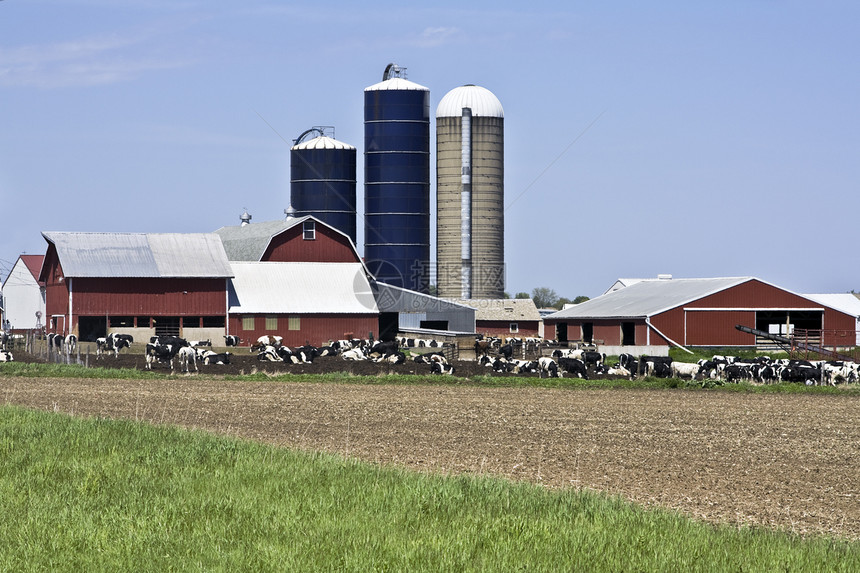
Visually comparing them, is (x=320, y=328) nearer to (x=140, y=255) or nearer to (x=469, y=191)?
(x=140, y=255)

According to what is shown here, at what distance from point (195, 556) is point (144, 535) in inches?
31.6

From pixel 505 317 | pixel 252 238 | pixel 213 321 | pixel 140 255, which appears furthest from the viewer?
pixel 505 317

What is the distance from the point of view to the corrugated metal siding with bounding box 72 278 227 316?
2173 inches

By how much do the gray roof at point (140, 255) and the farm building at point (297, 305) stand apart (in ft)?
6.65

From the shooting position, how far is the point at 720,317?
5434 cm

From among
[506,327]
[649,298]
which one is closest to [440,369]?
[649,298]

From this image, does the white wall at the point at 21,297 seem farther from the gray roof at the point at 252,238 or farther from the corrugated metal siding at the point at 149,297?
the corrugated metal siding at the point at 149,297

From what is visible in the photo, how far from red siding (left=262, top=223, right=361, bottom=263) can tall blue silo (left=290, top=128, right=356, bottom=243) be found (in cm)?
1332

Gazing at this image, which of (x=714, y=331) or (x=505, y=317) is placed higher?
(x=505, y=317)

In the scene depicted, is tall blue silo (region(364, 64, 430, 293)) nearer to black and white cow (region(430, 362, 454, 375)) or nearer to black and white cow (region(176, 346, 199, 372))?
black and white cow (region(176, 346, 199, 372))

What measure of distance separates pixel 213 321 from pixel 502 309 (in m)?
28.1

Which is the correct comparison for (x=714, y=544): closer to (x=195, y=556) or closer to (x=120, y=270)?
(x=195, y=556)

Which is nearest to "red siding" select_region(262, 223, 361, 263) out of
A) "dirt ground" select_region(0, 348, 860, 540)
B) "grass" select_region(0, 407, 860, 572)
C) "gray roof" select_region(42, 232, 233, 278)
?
"gray roof" select_region(42, 232, 233, 278)

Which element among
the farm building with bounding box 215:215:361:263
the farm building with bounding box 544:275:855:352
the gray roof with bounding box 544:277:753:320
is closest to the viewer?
the farm building with bounding box 544:275:855:352
